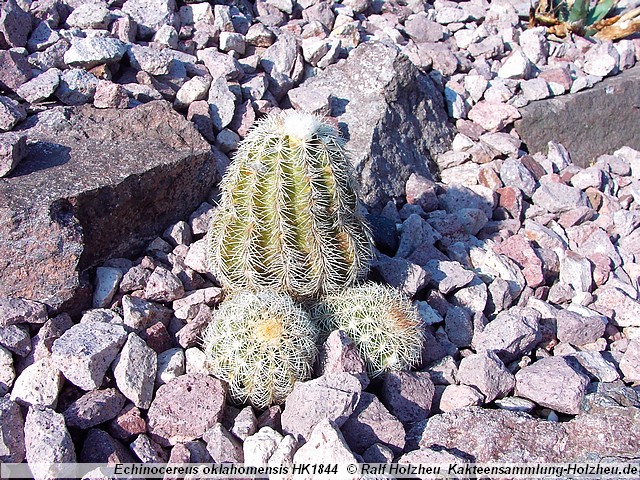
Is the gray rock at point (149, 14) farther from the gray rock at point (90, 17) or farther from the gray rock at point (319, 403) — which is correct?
the gray rock at point (319, 403)

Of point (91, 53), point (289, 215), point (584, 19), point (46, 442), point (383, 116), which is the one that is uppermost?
point (91, 53)

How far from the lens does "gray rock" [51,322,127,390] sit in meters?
2.83

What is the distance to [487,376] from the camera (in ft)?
10.5

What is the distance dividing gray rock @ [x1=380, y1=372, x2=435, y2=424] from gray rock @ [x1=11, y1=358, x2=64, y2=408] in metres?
1.47

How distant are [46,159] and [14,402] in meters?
1.44

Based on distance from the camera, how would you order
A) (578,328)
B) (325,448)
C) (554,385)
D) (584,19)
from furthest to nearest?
(584,19), (578,328), (554,385), (325,448)

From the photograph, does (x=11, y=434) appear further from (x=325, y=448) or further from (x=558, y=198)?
(x=558, y=198)

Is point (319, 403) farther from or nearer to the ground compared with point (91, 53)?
nearer to the ground

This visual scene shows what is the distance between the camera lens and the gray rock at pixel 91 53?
430cm

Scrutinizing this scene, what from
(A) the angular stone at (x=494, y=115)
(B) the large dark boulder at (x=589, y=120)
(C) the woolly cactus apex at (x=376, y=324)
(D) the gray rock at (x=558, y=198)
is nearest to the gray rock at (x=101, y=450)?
(C) the woolly cactus apex at (x=376, y=324)

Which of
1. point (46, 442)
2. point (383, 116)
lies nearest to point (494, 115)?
point (383, 116)

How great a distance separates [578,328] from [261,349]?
6.67ft

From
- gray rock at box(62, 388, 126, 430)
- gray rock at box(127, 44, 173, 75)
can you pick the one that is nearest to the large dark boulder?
gray rock at box(127, 44, 173, 75)

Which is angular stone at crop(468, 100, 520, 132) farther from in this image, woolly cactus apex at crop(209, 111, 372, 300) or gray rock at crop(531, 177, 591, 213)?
woolly cactus apex at crop(209, 111, 372, 300)
